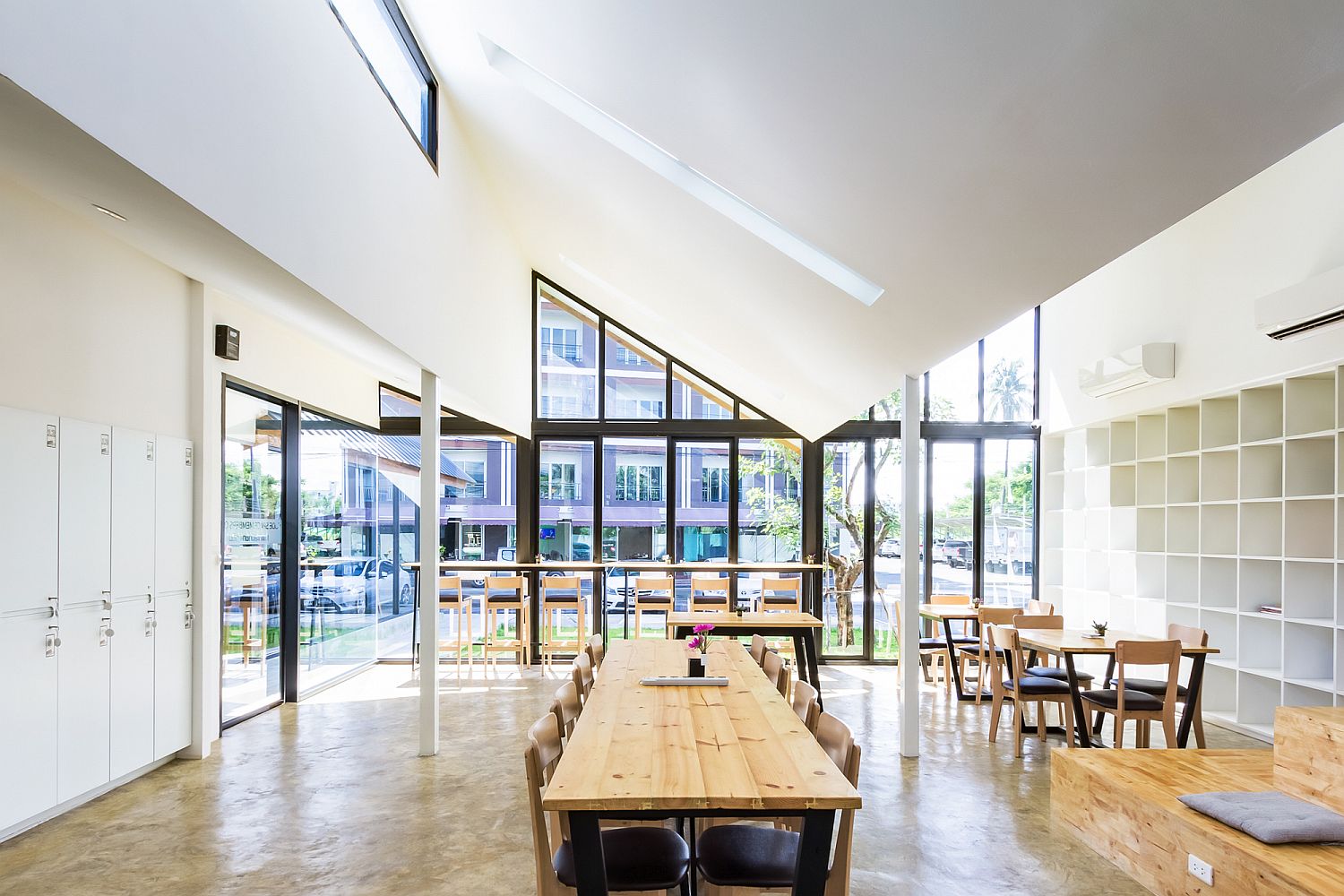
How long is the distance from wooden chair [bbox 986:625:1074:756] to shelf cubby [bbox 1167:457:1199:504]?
2313mm

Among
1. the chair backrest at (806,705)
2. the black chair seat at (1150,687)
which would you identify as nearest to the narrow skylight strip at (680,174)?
the chair backrest at (806,705)

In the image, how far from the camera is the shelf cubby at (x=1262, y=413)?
635cm

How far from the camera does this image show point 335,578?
8.18 m

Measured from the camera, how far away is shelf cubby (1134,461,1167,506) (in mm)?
7777

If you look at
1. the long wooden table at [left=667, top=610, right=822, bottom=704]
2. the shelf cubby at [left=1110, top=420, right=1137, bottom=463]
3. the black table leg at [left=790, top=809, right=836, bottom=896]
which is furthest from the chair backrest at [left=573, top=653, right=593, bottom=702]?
the shelf cubby at [left=1110, top=420, right=1137, bottom=463]

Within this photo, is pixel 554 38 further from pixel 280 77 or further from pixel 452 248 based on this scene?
pixel 452 248

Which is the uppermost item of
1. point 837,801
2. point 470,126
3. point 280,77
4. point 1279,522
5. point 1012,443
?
point 470,126

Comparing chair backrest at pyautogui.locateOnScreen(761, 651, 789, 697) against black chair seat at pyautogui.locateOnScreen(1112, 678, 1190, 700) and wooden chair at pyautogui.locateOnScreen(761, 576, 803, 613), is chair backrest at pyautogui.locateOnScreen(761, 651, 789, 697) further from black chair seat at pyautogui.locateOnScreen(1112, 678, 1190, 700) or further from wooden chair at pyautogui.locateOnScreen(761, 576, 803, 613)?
wooden chair at pyautogui.locateOnScreen(761, 576, 803, 613)

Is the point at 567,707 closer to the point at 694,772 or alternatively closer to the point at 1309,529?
the point at 694,772

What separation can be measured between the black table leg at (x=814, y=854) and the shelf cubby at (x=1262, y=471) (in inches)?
218

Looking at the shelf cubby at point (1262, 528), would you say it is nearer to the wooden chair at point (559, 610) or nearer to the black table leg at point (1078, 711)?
the black table leg at point (1078, 711)

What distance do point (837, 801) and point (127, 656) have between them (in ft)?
14.8

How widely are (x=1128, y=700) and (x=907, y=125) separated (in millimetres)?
4420

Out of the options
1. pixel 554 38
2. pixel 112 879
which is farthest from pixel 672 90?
pixel 112 879
